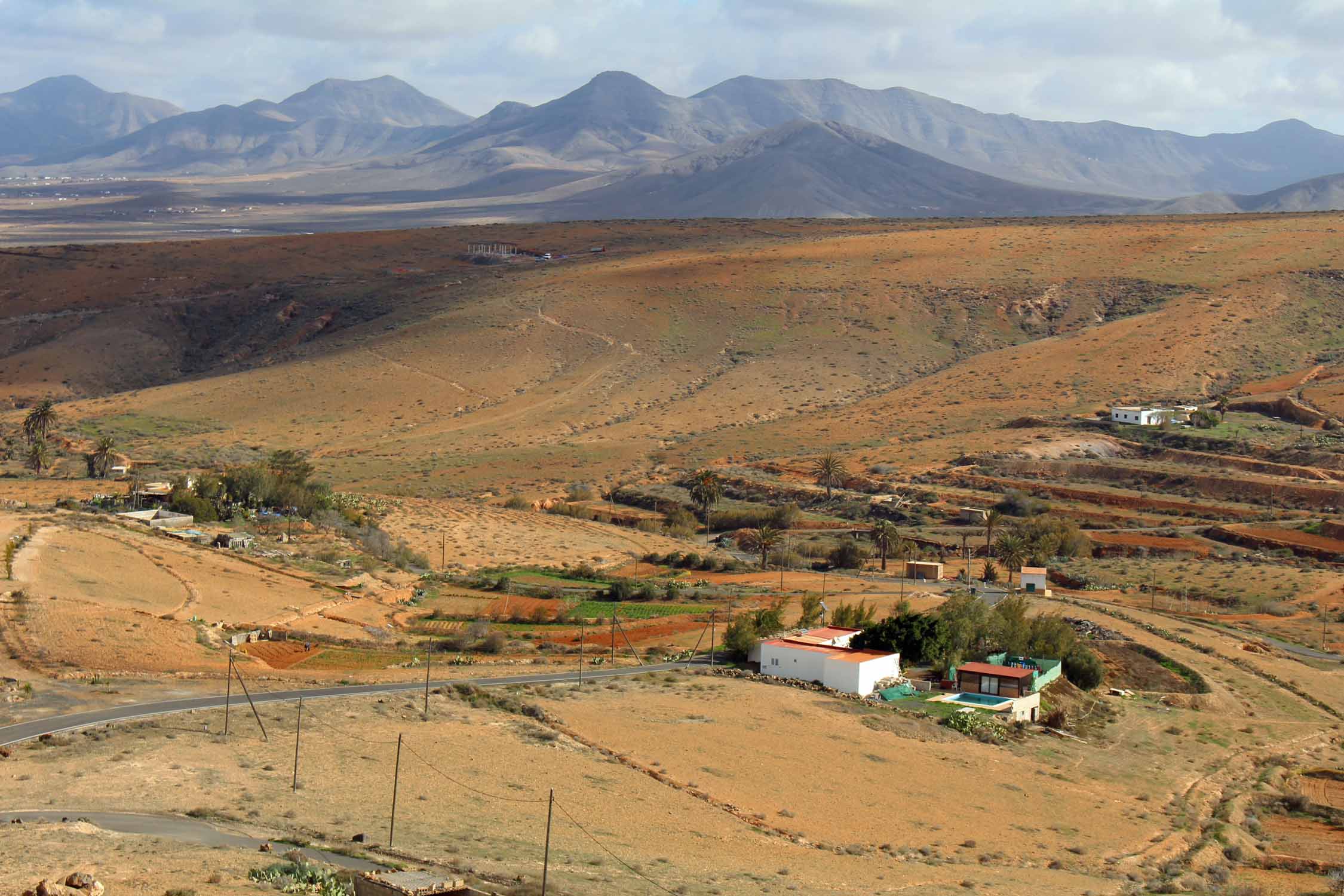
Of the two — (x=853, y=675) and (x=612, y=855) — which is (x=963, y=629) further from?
(x=612, y=855)

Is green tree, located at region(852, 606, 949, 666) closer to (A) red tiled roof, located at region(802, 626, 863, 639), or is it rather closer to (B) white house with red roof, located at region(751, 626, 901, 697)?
(A) red tiled roof, located at region(802, 626, 863, 639)

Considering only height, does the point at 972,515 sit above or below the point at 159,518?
below

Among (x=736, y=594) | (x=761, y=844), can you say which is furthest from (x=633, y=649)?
(x=761, y=844)

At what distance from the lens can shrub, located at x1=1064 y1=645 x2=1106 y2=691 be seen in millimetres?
39219

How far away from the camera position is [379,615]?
41.5 metres

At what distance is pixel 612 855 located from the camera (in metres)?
22.8

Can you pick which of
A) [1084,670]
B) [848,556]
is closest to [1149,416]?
[848,556]

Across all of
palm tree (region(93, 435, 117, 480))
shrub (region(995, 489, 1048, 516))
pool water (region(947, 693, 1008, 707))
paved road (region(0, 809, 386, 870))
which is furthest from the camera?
palm tree (region(93, 435, 117, 480))

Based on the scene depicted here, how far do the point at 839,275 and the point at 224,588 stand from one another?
74.6 meters

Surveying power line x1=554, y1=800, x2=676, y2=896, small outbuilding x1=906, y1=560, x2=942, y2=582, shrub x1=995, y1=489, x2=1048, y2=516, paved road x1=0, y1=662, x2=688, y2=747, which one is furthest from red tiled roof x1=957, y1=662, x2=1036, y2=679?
shrub x1=995, y1=489, x2=1048, y2=516

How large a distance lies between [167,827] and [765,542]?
110 ft

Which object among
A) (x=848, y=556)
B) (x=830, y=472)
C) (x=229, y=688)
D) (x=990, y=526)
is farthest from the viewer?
(x=830, y=472)

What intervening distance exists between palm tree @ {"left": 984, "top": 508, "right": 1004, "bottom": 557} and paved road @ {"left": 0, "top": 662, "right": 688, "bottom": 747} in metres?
21.3

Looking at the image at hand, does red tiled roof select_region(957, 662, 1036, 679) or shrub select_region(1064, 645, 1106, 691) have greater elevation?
red tiled roof select_region(957, 662, 1036, 679)
